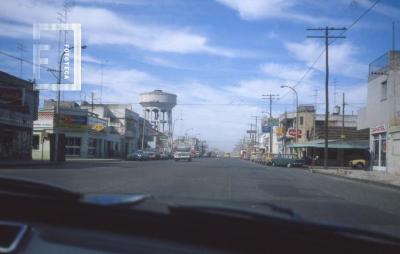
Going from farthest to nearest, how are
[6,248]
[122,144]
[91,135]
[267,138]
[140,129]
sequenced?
[267,138] < [140,129] < [122,144] < [91,135] < [6,248]

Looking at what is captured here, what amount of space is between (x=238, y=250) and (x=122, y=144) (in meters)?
92.5

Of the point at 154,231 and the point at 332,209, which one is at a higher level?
the point at 154,231

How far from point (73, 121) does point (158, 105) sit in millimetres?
41958

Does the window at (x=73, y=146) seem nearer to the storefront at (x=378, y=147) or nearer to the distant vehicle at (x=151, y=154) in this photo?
the distant vehicle at (x=151, y=154)

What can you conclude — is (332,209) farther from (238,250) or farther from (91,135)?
(91,135)

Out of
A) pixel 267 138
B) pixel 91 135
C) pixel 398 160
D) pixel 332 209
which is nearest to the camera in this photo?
pixel 332 209

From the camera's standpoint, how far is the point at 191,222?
2451 mm

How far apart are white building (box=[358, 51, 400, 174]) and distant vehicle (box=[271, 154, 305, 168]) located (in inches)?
617

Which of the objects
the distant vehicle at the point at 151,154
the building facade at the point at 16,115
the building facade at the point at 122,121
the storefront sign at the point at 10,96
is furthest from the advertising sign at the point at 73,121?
the storefront sign at the point at 10,96

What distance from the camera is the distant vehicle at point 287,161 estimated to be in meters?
63.1

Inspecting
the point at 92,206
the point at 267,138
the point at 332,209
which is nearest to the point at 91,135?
the point at 332,209

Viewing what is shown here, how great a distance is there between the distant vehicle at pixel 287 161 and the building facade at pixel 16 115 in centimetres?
2937

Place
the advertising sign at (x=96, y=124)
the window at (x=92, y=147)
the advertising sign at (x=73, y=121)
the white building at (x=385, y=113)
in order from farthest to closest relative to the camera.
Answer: the window at (x=92, y=147) < the advertising sign at (x=96, y=124) < the advertising sign at (x=73, y=121) < the white building at (x=385, y=113)

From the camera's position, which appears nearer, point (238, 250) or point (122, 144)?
point (238, 250)
